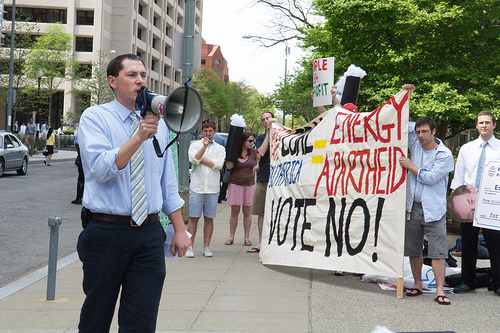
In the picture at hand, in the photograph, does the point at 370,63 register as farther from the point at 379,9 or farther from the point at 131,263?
the point at 131,263

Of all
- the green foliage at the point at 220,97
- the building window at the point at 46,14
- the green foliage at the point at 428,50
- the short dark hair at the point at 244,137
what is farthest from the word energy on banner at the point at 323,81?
the building window at the point at 46,14

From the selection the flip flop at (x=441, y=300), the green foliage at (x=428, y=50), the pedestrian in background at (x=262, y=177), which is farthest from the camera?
the green foliage at (x=428, y=50)

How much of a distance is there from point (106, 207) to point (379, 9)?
2024cm

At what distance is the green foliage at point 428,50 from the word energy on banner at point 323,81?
543 inches

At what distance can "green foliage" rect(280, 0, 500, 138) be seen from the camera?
20.7 metres

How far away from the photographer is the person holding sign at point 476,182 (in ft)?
20.6

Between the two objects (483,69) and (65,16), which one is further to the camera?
(65,16)

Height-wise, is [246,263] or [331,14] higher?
[331,14]

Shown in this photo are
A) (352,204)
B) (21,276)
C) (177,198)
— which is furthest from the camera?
(21,276)

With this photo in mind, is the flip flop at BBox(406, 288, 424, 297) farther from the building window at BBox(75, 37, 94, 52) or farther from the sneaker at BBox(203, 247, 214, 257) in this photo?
the building window at BBox(75, 37, 94, 52)

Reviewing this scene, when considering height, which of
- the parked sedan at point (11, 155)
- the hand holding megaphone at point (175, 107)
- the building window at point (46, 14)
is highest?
the building window at point (46, 14)

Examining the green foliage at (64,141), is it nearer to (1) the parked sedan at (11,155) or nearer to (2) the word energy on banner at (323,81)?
(1) the parked sedan at (11,155)

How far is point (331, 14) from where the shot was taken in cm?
2283

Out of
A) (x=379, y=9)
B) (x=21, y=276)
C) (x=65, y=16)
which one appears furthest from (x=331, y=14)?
(x=65, y=16)
